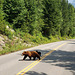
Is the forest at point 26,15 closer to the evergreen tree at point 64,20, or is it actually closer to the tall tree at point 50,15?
the tall tree at point 50,15

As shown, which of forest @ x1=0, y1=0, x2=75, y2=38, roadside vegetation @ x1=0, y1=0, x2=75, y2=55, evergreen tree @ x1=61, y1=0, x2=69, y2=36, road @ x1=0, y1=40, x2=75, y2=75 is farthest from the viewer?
evergreen tree @ x1=61, y1=0, x2=69, y2=36

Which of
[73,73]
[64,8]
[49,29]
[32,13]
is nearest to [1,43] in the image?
[73,73]

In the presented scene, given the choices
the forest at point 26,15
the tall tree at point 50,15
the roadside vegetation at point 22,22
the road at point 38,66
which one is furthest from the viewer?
the tall tree at point 50,15

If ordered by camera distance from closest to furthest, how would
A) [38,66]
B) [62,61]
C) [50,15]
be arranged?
[38,66], [62,61], [50,15]

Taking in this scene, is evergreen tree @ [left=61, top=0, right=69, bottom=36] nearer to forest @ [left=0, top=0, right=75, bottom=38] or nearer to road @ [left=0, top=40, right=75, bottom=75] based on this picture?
forest @ [left=0, top=0, right=75, bottom=38]

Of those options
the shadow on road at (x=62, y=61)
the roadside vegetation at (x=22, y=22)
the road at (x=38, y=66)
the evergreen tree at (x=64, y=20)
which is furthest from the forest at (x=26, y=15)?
the evergreen tree at (x=64, y=20)

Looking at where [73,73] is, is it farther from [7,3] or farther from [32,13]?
[32,13]

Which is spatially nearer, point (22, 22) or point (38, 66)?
point (38, 66)

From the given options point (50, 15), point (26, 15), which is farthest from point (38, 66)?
point (50, 15)

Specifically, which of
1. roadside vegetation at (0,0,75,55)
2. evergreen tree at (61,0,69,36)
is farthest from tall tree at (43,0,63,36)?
evergreen tree at (61,0,69,36)

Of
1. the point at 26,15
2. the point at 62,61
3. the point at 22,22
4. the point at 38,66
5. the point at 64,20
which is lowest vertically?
the point at 62,61

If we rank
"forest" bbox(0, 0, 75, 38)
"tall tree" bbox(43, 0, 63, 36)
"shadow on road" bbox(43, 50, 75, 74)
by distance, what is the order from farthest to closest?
"tall tree" bbox(43, 0, 63, 36) < "forest" bbox(0, 0, 75, 38) < "shadow on road" bbox(43, 50, 75, 74)

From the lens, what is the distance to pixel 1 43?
1948 cm

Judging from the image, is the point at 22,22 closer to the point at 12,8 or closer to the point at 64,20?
the point at 12,8
